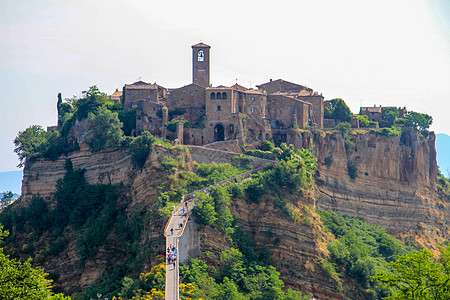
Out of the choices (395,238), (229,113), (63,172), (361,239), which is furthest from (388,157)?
(63,172)

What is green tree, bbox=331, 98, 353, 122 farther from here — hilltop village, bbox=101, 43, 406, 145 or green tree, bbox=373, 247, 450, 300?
green tree, bbox=373, 247, 450, 300

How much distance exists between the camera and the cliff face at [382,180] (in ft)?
255

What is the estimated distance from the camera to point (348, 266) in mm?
58812

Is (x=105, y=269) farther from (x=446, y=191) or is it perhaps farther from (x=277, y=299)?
(x=446, y=191)

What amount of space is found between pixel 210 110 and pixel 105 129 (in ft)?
41.4

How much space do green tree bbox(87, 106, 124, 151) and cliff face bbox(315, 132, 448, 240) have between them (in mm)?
26885

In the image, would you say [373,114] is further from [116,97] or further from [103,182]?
[103,182]

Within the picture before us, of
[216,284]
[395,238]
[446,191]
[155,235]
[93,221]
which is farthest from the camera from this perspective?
[446,191]

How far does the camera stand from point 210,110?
6744 centimetres

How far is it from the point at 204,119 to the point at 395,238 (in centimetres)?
3586

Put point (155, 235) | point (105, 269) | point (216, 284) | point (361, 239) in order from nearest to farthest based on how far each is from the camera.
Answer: point (216, 284)
point (155, 235)
point (105, 269)
point (361, 239)

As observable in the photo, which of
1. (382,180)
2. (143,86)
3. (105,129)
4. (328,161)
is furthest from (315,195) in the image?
(105,129)

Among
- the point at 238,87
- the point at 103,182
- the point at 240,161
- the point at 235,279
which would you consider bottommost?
the point at 235,279

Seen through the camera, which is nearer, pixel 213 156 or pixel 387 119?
pixel 213 156
